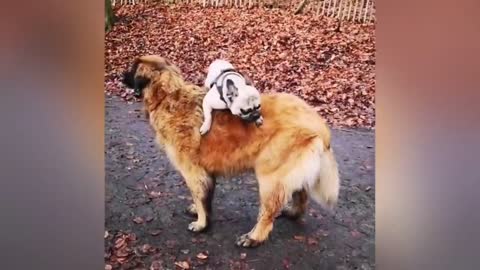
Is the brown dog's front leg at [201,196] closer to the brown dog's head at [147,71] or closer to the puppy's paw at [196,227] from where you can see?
the puppy's paw at [196,227]

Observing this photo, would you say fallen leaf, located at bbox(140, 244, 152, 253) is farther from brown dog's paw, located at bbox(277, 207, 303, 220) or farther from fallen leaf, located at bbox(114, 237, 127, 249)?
brown dog's paw, located at bbox(277, 207, 303, 220)

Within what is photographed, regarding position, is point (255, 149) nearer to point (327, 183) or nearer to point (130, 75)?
point (327, 183)

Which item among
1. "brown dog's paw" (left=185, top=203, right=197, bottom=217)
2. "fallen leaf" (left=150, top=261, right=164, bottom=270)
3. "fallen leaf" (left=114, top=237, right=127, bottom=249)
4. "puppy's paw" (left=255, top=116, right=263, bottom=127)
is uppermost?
"puppy's paw" (left=255, top=116, right=263, bottom=127)

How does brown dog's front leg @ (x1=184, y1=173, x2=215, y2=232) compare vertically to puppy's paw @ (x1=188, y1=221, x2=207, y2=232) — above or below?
above

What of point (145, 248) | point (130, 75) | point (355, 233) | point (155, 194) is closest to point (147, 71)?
point (130, 75)

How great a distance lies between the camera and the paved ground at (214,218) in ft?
6.88

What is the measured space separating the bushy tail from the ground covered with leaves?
0.52 feet

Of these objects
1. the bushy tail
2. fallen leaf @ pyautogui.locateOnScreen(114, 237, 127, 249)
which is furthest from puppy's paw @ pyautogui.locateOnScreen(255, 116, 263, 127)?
fallen leaf @ pyautogui.locateOnScreen(114, 237, 127, 249)

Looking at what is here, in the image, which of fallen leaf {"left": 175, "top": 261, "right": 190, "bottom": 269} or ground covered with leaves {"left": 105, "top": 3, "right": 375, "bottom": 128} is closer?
fallen leaf {"left": 175, "top": 261, "right": 190, "bottom": 269}

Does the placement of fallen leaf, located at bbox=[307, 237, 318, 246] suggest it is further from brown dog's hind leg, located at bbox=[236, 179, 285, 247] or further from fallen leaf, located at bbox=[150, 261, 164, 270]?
fallen leaf, located at bbox=[150, 261, 164, 270]

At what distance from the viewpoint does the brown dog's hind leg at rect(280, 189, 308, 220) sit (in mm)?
2135
